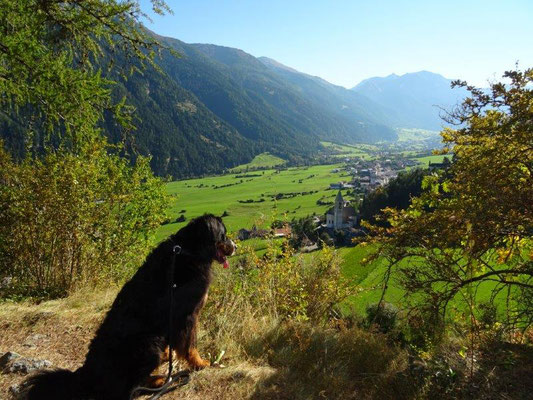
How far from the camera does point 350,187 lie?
353ft

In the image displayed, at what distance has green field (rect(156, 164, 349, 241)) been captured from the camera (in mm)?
73500

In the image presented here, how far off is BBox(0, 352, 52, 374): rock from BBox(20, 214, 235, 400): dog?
653mm

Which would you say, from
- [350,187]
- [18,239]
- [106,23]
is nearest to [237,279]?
[18,239]

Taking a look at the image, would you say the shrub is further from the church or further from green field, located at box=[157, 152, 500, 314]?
the church

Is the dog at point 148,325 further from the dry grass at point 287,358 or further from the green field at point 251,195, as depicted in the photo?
the green field at point 251,195

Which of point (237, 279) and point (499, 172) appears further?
→ point (237, 279)

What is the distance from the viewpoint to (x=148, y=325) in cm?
278

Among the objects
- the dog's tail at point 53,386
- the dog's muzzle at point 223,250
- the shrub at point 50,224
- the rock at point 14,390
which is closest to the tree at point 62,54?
the shrub at point 50,224

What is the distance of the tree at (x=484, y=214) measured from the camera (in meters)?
4.09

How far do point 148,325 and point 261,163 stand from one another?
18596cm

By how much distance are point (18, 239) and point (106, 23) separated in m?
3.97

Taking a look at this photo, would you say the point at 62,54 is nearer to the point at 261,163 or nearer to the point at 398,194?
the point at 398,194

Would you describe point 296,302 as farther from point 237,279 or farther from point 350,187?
point 350,187

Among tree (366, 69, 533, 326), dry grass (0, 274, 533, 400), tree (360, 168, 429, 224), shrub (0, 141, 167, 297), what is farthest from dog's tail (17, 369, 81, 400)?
tree (360, 168, 429, 224)
